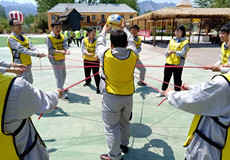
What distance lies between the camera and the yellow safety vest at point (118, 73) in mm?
2383

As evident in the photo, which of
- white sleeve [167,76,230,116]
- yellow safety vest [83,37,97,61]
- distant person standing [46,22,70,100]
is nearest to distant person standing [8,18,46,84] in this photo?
distant person standing [46,22,70,100]

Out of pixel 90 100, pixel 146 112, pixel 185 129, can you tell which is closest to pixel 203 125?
pixel 185 129

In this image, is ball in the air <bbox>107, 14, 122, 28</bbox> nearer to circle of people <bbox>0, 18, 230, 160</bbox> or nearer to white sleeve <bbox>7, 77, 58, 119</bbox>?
circle of people <bbox>0, 18, 230, 160</bbox>

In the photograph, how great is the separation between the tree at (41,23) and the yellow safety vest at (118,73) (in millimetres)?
52720

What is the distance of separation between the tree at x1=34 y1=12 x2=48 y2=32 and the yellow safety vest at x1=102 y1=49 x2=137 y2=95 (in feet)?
173

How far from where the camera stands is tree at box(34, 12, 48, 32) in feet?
161

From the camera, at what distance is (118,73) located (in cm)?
242

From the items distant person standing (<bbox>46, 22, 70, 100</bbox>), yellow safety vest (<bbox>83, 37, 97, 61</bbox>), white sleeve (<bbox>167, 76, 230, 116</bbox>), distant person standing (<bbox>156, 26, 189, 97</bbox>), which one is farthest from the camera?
yellow safety vest (<bbox>83, 37, 97, 61</bbox>)

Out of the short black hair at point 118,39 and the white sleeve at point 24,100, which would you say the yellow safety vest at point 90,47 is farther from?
the white sleeve at point 24,100

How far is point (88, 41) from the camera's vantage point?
5.59 metres

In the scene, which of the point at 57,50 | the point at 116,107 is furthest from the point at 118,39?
the point at 57,50

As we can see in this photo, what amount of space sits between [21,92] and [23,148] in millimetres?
526

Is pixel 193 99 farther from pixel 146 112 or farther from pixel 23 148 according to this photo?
pixel 146 112

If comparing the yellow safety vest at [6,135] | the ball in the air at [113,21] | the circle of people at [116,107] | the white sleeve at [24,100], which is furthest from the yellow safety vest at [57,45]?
the yellow safety vest at [6,135]
